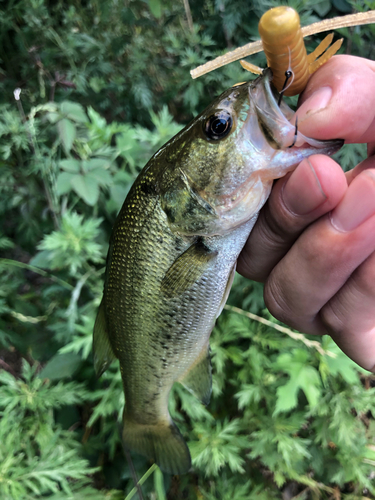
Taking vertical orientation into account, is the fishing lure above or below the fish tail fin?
above

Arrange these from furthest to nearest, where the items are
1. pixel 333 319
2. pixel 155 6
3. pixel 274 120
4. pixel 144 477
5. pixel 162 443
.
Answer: pixel 155 6
pixel 144 477
pixel 162 443
pixel 333 319
pixel 274 120

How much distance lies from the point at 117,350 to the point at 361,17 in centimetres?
117

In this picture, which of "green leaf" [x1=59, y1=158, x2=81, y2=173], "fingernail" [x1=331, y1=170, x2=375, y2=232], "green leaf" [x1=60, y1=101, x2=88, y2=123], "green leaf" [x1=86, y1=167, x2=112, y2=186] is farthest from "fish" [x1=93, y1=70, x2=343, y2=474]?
"green leaf" [x1=60, y1=101, x2=88, y2=123]

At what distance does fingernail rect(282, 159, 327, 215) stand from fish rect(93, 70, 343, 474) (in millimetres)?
31

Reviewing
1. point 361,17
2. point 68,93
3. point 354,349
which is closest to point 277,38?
point 361,17

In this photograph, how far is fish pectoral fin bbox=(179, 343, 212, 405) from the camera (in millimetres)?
1163

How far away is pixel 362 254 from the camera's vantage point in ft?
2.67

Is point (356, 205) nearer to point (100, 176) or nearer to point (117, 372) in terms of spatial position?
point (100, 176)

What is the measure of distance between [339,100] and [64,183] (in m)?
1.33

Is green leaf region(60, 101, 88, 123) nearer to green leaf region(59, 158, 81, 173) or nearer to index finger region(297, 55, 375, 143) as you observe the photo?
green leaf region(59, 158, 81, 173)

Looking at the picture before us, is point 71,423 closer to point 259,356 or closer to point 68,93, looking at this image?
point 259,356

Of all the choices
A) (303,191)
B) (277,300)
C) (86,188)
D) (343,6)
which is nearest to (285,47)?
(303,191)

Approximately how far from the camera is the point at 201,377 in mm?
1179

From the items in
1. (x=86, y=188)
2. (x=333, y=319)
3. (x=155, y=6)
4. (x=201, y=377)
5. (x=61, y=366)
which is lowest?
(x=61, y=366)
